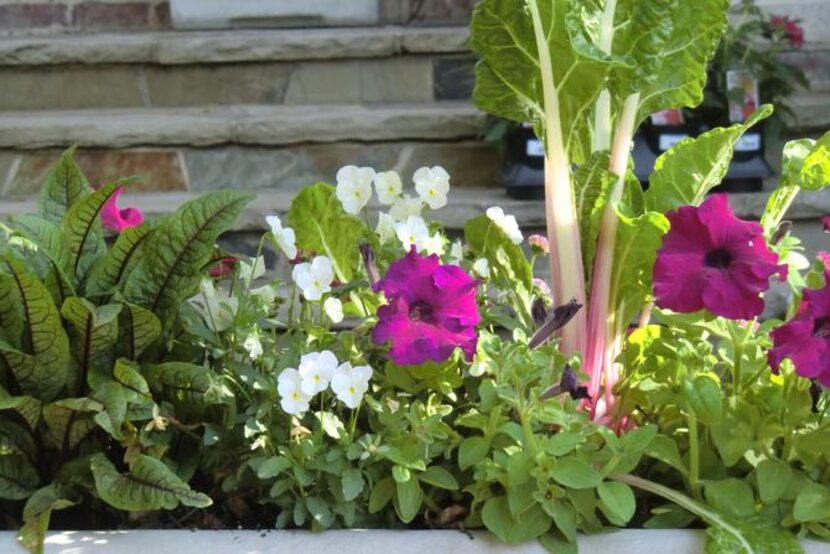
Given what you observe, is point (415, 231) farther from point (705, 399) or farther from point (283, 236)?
point (705, 399)

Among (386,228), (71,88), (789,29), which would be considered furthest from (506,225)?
(71,88)

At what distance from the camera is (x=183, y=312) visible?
1378mm

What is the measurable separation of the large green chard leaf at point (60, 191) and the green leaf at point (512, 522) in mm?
617

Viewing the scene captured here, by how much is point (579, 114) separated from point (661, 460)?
406 millimetres

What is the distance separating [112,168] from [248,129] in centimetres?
39

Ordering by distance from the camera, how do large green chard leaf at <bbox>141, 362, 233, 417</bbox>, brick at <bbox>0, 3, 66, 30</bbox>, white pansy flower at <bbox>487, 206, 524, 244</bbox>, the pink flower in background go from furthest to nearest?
brick at <bbox>0, 3, 66, 30</bbox>
the pink flower in background
white pansy flower at <bbox>487, 206, 524, 244</bbox>
large green chard leaf at <bbox>141, 362, 233, 417</bbox>

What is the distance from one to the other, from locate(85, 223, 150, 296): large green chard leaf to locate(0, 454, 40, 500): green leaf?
192 millimetres

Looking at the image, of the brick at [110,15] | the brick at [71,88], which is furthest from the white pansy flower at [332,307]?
the brick at [110,15]

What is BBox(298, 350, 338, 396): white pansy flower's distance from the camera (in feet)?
3.95

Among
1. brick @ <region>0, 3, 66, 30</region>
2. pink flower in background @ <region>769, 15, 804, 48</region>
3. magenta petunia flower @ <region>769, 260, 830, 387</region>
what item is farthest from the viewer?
brick @ <region>0, 3, 66, 30</region>

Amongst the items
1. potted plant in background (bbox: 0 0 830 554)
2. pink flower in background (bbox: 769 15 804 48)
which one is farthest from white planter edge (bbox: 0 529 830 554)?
pink flower in background (bbox: 769 15 804 48)

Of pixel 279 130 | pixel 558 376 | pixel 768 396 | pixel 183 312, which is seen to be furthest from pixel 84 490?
Answer: pixel 279 130

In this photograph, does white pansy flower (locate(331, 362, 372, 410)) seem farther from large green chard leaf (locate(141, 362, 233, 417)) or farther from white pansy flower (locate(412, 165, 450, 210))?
white pansy flower (locate(412, 165, 450, 210))

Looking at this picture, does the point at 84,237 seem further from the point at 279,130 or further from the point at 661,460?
the point at 279,130
